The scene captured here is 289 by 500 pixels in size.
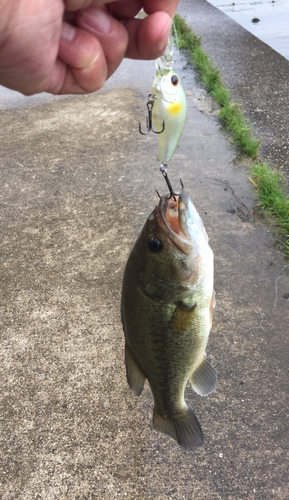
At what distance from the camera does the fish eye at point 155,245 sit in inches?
58.2

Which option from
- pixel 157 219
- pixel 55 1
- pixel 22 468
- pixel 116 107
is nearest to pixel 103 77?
pixel 55 1

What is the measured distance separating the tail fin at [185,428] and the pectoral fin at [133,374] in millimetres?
171

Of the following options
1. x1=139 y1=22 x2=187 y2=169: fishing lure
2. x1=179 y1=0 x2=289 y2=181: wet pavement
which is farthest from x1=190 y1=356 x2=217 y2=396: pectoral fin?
x1=179 y1=0 x2=289 y2=181: wet pavement

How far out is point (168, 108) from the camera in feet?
4.91

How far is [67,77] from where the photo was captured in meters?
1.37

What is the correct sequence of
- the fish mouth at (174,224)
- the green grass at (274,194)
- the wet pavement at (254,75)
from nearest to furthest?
1. the fish mouth at (174,224)
2. the green grass at (274,194)
3. the wet pavement at (254,75)

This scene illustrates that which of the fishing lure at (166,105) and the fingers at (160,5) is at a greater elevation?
the fingers at (160,5)

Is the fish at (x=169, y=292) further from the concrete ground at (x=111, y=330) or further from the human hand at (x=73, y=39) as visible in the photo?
the concrete ground at (x=111, y=330)

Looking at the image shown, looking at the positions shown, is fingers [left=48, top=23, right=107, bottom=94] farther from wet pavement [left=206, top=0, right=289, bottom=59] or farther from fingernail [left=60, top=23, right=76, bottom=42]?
wet pavement [left=206, top=0, right=289, bottom=59]

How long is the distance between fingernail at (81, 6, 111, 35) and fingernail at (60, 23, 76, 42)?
4 centimetres

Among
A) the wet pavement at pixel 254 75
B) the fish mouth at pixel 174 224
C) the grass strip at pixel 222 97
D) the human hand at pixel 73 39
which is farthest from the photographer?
the wet pavement at pixel 254 75

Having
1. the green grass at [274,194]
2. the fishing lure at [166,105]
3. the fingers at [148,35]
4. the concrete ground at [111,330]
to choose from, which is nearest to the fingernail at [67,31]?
the fingers at [148,35]

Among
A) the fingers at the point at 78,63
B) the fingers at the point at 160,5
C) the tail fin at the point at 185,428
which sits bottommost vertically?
the tail fin at the point at 185,428

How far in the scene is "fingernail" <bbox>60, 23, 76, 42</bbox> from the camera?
1.17 m
